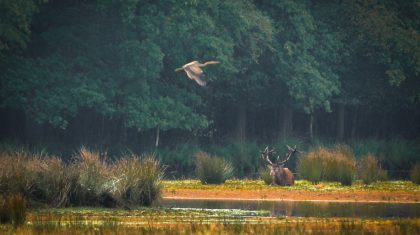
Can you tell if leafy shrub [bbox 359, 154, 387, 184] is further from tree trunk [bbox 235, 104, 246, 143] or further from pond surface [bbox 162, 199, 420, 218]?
tree trunk [bbox 235, 104, 246, 143]

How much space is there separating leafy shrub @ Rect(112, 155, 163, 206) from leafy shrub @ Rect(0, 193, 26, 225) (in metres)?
5.38

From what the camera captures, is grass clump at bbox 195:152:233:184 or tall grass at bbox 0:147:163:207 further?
grass clump at bbox 195:152:233:184

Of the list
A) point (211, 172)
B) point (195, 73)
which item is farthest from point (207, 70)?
point (211, 172)

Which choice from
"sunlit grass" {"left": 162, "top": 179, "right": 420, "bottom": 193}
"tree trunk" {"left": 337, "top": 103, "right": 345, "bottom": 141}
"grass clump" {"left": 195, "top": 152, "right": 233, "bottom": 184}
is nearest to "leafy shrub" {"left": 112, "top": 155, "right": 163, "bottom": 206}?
"sunlit grass" {"left": 162, "top": 179, "right": 420, "bottom": 193}

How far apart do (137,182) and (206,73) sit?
2807 centimetres

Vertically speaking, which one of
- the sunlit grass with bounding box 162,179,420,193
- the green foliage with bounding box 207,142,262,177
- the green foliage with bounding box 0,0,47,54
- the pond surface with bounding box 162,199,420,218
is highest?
the green foliage with bounding box 0,0,47,54

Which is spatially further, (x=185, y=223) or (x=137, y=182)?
(x=137, y=182)

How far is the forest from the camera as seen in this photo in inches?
2058

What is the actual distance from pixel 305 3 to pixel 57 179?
122ft

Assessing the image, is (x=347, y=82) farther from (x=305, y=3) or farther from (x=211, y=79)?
(x=211, y=79)

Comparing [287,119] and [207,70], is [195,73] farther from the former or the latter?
[287,119]

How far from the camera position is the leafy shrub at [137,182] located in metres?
28.2

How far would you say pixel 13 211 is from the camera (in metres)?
22.4

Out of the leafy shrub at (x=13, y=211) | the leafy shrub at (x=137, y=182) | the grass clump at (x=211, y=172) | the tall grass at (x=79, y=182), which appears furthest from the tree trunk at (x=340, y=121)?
the leafy shrub at (x=13, y=211)
